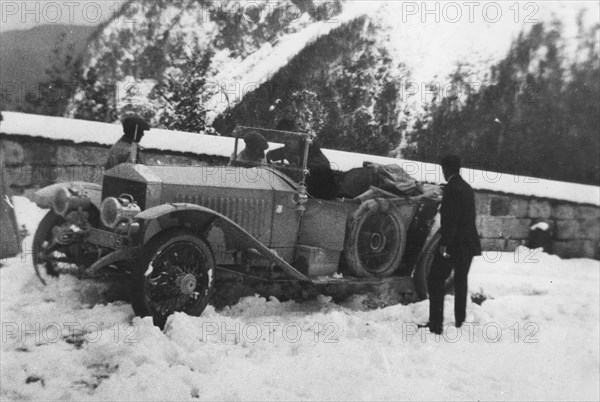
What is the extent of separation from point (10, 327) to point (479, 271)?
15.7 feet

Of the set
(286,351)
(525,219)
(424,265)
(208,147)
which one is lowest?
(286,351)

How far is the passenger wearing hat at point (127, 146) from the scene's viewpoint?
4211 millimetres

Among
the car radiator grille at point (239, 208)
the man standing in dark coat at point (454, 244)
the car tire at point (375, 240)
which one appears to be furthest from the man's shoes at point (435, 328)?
the car radiator grille at point (239, 208)

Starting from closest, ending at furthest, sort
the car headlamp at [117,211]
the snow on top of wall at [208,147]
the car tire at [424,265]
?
the car headlamp at [117,211] < the car tire at [424,265] < the snow on top of wall at [208,147]

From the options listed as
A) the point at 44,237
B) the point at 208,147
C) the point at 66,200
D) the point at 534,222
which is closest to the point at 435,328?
the point at 66,200

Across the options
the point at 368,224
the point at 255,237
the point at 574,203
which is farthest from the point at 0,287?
the point at 574,203

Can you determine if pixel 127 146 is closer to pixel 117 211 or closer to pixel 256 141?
pixel 256 141

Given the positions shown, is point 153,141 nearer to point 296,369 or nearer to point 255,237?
point 255,237

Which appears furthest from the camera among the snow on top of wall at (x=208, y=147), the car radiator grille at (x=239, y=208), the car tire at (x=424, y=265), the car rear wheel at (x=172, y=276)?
the snow on top of wall at (x=208, y=147)

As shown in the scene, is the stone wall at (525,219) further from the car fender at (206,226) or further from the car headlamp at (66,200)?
the car fender at (206,226)

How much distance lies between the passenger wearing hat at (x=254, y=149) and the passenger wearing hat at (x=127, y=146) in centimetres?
92

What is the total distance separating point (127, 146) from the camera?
4.23m

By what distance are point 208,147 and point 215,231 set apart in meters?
2.43

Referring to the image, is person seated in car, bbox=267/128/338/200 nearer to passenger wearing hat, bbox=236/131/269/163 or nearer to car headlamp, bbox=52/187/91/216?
passenger wearing hat, bbox=236/131/269/163
